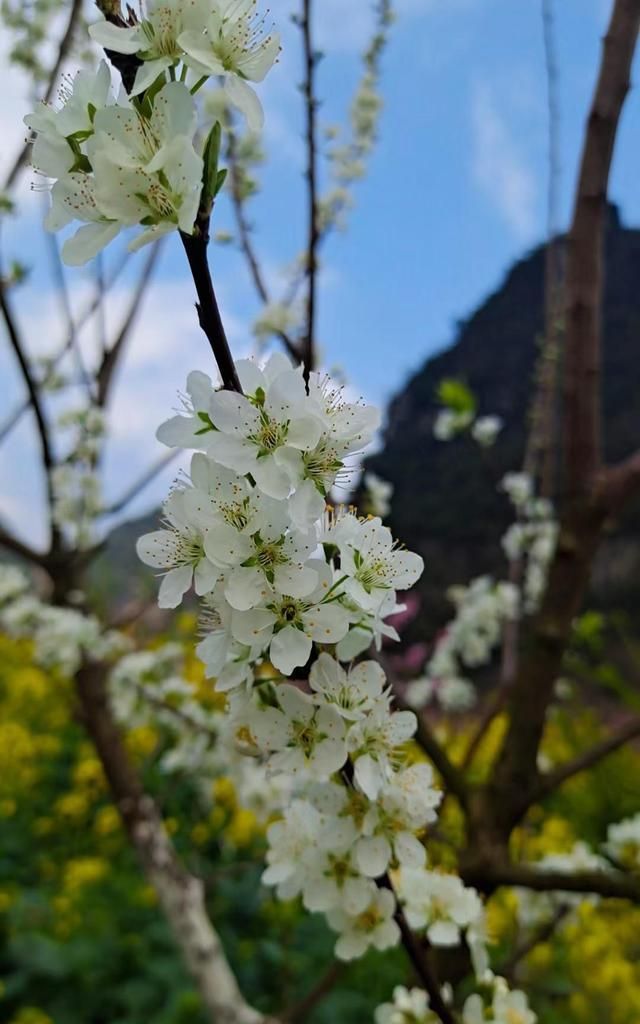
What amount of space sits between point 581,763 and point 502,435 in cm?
1321

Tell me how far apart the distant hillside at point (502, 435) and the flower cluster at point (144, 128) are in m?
8.84

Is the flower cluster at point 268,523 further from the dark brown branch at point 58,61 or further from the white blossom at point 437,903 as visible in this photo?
the dark brown branch at point 58,61

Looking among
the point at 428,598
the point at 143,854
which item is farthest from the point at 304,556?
the point at 428,598

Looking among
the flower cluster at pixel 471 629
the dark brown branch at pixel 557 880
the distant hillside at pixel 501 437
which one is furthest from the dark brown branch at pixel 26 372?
the distant hillside at pixel 501 437

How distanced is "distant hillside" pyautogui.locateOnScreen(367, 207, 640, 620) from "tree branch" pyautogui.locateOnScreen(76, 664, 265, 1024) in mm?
7170

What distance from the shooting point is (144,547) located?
735mm

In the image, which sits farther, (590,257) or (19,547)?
(19,547)

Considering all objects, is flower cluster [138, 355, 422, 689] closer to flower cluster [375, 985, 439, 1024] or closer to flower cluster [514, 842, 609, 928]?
flower cluster [375, 985, 439, 1024]

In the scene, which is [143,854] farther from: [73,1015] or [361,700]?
[361,700]

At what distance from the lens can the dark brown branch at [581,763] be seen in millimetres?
1404

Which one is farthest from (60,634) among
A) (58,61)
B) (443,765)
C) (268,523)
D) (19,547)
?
(268,523)

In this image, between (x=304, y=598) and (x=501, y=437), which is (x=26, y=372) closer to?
(x=304, y=598)

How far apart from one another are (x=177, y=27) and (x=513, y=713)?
1237mm

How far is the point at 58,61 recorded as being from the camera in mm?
2027
